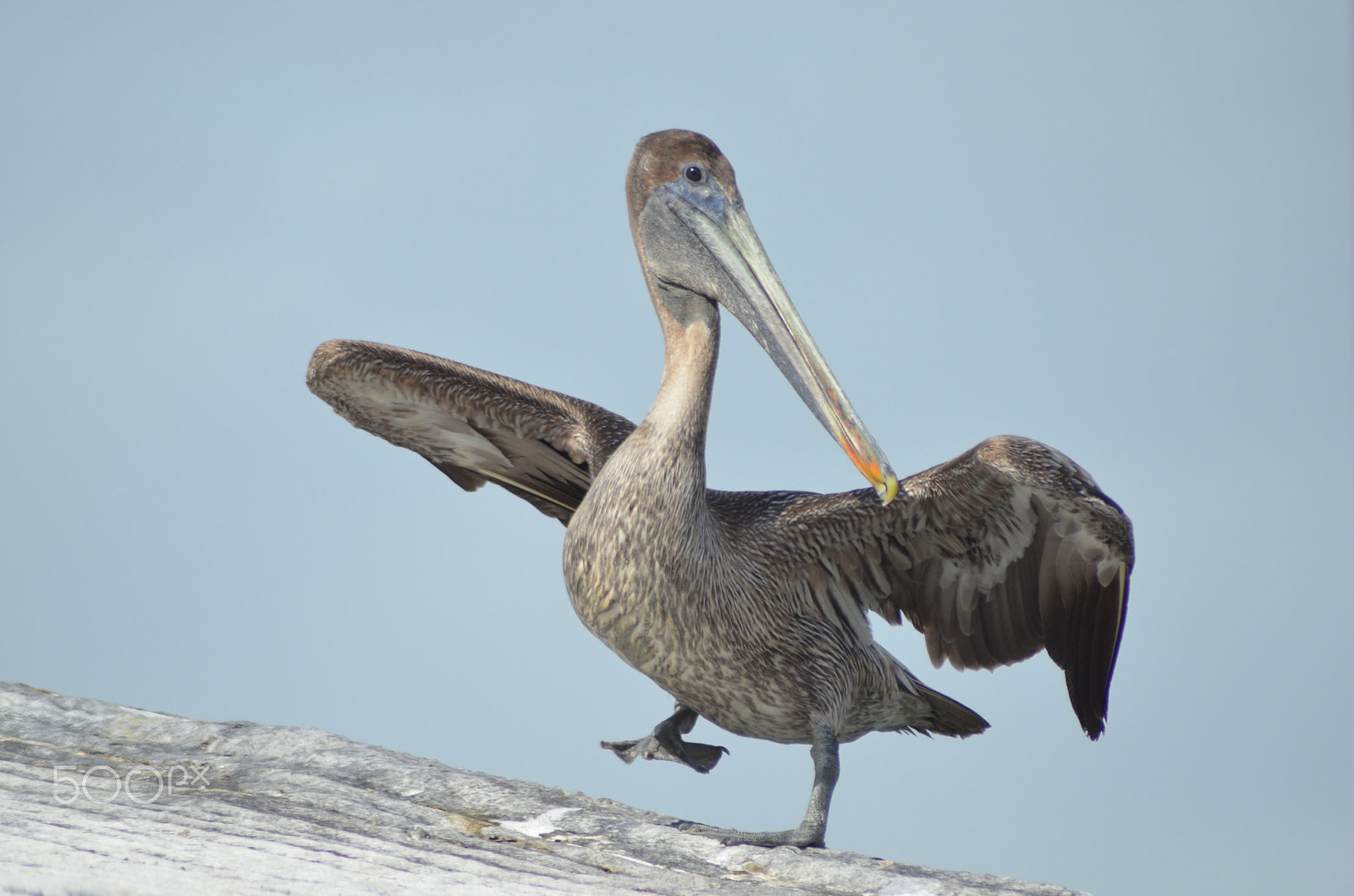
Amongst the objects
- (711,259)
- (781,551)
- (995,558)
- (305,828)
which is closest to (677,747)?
(781,551)

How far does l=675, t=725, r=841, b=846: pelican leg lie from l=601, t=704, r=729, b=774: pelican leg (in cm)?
88

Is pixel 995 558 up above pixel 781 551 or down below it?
above

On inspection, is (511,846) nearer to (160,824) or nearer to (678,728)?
(160,824)

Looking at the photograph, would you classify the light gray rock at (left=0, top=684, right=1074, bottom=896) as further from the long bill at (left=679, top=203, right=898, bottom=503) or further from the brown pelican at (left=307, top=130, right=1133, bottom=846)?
the long bill at (left=679, top=203, right=898, bottom=503)

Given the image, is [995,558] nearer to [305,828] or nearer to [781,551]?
[781,551]

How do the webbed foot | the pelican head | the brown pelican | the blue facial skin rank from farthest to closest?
the blue facial skin → the pelican head → the brown pelican → the webbed foot

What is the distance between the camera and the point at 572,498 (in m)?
6.45

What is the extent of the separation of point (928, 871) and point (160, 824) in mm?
2541

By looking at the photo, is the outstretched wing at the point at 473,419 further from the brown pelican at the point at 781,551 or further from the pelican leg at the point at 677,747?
the pelican leg at the point at 677,747

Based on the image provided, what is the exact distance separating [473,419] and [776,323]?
2.02m

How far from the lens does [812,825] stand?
177 inches

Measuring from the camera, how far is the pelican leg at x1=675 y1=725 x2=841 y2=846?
4418 millimetres

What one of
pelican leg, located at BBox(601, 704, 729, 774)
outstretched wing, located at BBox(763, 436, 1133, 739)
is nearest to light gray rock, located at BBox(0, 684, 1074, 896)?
pelican leg, located at BBox(601, 704, 729, 774)

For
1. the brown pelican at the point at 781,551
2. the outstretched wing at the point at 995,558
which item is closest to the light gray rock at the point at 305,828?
the brown pelican at the point at 781,551
